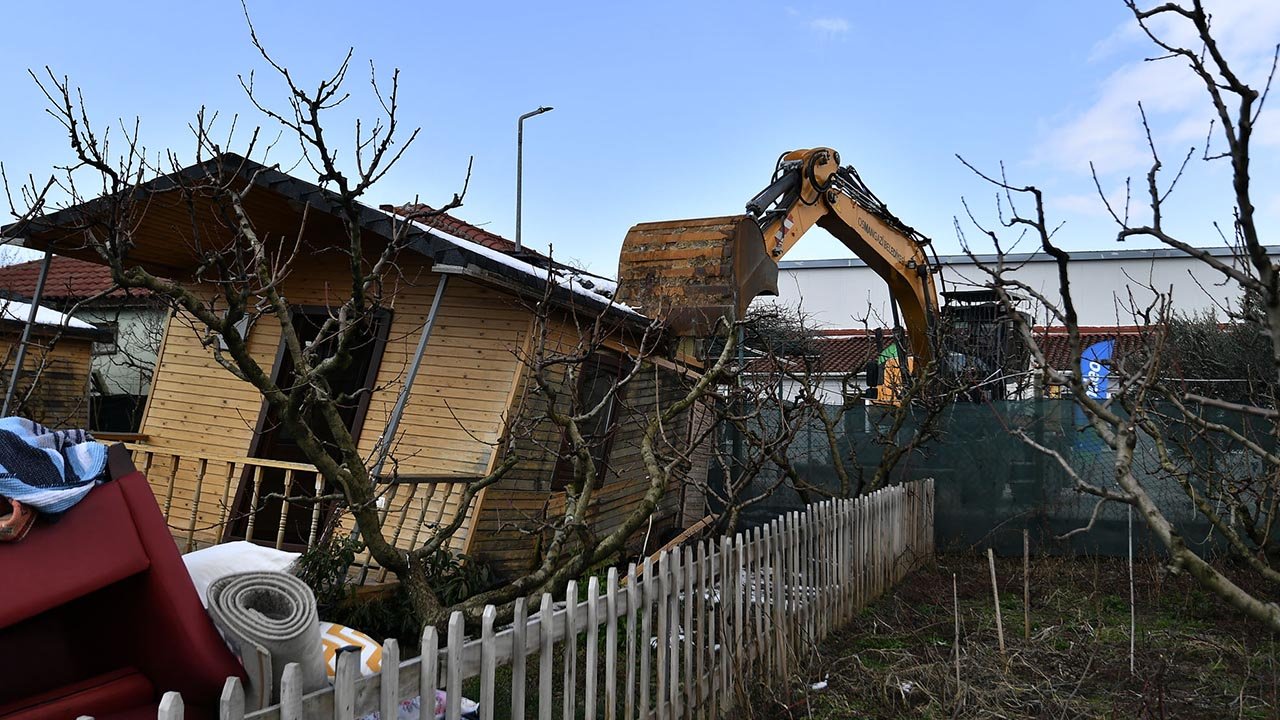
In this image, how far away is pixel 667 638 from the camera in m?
4.92

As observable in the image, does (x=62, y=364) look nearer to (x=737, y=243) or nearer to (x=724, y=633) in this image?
(x=737, y=243)

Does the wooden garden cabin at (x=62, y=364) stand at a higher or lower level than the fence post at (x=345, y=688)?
higher

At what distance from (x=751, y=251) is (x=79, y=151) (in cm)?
611

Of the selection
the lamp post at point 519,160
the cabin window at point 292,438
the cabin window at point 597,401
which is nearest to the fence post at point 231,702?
the cabin window at point 292,438

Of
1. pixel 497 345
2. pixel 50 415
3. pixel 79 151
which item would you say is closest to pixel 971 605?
pixel 497 345

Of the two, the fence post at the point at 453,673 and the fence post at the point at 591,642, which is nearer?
the fence post at the point at 453,673

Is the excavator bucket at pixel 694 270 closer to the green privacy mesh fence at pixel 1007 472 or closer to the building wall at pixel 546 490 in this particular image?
the building wall at pixel 546 490

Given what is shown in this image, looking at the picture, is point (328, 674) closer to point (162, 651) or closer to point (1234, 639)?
point (162, 651)

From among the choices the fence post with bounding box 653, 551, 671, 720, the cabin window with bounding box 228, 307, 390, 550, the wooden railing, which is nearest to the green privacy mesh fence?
the cabin window with bounding box 228, 307, 390, 550

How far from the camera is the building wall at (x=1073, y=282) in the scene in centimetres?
3641

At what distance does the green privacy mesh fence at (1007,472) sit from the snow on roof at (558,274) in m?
2.98

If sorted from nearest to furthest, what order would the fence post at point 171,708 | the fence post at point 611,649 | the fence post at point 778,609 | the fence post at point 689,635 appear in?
1. the fence post at point 171,708
2. the fence post at point 611,649
3. the fence post at point 689,635
4. the fence post at point 778,609

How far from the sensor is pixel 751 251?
9328mm

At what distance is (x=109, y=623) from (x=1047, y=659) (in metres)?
6.02
